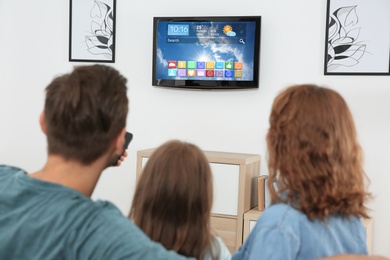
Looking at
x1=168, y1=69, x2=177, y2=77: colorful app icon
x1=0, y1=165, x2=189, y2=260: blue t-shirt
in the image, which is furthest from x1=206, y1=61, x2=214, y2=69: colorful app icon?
x1=0, y1=165, x2=189, y2=260: blue t-shirt

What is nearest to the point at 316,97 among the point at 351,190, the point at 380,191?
the point at 351,190

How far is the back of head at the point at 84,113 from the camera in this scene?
1.14 m

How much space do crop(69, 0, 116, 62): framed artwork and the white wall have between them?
0.07 metres

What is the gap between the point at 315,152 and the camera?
1389 mm

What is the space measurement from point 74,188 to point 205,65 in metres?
2.87

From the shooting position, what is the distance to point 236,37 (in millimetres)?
3881

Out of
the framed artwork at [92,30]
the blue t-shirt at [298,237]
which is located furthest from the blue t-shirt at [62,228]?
the framed artwork at [92,30]

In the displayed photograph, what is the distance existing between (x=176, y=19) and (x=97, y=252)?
3129mm

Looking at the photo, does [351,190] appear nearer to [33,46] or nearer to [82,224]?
[82,224]

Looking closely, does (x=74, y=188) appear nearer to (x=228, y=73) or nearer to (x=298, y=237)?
(x=298, y=237)

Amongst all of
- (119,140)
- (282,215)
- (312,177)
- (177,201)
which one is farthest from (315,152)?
(119,140)

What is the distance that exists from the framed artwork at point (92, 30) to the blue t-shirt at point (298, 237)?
3.07 metres

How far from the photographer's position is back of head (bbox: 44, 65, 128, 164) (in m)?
1.14

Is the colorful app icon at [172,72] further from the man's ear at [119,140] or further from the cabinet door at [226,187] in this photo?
the man's ear at [119,140]
